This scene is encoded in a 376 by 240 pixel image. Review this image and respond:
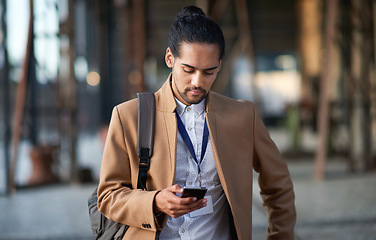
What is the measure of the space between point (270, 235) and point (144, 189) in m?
0.55

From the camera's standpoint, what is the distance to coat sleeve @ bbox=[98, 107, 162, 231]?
148 centimetres

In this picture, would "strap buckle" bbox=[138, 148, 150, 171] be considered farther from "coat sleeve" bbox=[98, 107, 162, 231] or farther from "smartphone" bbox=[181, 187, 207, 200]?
"smartphone" bbox=[181, 187, 207, 200]

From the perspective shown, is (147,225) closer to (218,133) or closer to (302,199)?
(218,133)

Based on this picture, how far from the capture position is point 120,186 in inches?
61.2

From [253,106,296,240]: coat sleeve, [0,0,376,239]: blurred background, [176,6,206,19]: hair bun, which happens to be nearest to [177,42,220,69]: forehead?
[176,6,206,19]: hair bun

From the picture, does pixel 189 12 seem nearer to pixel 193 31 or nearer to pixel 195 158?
pixel 193 31

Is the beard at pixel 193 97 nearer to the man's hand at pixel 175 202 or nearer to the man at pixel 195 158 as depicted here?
the man at pixel 195 158

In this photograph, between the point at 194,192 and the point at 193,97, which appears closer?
the point at 194,192

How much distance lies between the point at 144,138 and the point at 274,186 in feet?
1.86

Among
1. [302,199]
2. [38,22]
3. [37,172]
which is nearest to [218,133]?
[302,199]

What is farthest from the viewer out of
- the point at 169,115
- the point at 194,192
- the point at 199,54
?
the point at 169,115

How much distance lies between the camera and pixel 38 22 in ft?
25.2

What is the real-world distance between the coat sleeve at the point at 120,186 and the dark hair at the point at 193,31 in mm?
346

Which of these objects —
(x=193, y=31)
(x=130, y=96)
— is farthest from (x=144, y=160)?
(x=130, y=96)
